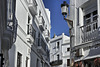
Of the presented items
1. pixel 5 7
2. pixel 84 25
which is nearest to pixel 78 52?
pixel 84 25

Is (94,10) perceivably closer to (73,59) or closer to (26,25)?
(73,59)

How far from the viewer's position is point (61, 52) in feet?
154

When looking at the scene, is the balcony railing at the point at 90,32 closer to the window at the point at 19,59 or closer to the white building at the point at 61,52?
the window at the point at 19,59

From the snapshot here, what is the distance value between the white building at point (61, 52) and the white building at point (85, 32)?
28.3 m

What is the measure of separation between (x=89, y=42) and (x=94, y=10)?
75.1 inches

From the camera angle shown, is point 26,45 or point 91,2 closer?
point 91,2

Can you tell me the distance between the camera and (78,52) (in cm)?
1497

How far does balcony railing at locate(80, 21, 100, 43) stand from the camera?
45.8 feet

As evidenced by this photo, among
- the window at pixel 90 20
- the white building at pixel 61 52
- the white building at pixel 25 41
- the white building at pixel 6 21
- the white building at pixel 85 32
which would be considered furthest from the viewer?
the white building at pixel 61 52

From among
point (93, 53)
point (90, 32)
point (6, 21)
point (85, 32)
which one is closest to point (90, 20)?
point (85, 32)

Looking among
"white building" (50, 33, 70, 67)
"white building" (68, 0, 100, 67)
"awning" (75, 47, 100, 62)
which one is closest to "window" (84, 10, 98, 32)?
"white building" (68, 0, 100, 67)

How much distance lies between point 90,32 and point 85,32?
469 millimetres

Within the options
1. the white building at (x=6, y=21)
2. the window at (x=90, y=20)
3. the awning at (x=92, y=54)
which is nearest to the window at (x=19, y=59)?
the awning at (x=92, y=54)

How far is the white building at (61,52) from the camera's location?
1763 inches
